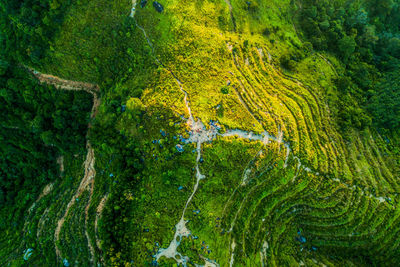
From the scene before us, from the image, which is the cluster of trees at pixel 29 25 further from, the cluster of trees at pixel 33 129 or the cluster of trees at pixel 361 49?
the cluster of trees at pixel 361 49

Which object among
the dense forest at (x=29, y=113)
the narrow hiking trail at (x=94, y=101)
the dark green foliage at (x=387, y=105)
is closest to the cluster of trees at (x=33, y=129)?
the dense forest at (x=29, y=113)

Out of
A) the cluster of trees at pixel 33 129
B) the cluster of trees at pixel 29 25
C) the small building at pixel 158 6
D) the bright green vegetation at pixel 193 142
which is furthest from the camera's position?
the cluster of trees at pixel 33 129

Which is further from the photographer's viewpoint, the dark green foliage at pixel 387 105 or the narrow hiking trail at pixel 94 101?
the dark green foliage at pixel 387 105

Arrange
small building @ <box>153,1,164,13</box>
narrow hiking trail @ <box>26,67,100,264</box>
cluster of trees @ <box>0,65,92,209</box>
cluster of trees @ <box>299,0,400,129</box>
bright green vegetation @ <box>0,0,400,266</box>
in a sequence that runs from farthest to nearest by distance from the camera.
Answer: cluster of trees @ <box>299,0,400,129</box> < cluster of trees @ <box>0,65,92,209</box> < narrow hiking trail @ <box>26,67,100,264</box> < small building @ <box>153,1,164,13</box> < bright green vegetation @ <box>0,0,400,266</box>

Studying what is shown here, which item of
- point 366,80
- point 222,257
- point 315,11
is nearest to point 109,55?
point 222,257

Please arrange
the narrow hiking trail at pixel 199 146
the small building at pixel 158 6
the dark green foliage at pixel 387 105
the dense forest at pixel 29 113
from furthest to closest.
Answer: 1. the dark green foliage at pixel 387 105
2. the dense forest at pixel 29 113
3. the small building at pixel 158 6
4. the narrow hiking trail at pixel 199 146

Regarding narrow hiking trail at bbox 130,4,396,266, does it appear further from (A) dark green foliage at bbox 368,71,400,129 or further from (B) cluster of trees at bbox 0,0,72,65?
(A) dark green foliage at bbox 368,71,400,129

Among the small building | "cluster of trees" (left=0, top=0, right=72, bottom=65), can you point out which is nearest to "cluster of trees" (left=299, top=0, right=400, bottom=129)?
the small building
